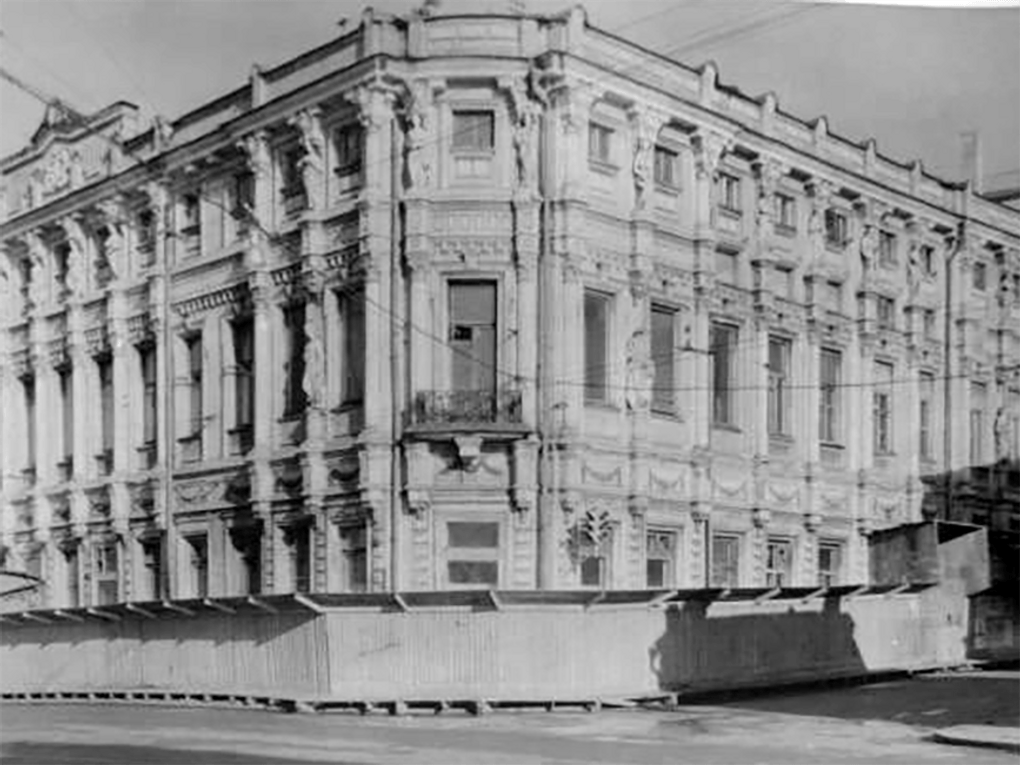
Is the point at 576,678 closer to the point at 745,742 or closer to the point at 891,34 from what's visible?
the point at 745,742

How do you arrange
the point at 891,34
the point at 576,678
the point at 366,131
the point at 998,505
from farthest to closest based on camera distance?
1. the point at 576,678
2. the point at 366,131
3. the point at 998,505
4. the point at 891,34

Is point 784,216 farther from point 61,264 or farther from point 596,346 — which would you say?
point 61,264

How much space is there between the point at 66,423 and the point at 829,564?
2.79 metres

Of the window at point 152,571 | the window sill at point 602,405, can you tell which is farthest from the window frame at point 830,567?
the window at point 152,571

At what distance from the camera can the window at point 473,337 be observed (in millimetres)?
4367

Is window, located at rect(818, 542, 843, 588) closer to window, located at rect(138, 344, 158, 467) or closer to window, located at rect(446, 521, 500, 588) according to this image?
window, located at rect(446, 521, 500, 588)

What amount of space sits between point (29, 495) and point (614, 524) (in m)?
2.24

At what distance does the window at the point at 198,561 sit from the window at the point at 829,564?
2.07 m

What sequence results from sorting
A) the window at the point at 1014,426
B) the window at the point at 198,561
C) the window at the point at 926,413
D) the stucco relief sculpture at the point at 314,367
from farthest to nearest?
the window at the point at 198,561, the stucco relief sculpture at the point at 314,367, the window at the point at 926,413, the window at the point at 1014,426

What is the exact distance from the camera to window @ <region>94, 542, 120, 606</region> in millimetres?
3971

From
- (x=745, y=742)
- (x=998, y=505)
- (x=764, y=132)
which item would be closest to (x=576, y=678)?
(x=745, y=742)

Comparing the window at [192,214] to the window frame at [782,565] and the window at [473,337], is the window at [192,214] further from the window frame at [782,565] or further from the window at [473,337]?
the window frame at [782,565]

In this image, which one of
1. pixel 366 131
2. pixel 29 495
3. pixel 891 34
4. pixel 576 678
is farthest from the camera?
pixel 576 678

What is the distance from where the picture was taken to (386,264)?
497 cm
